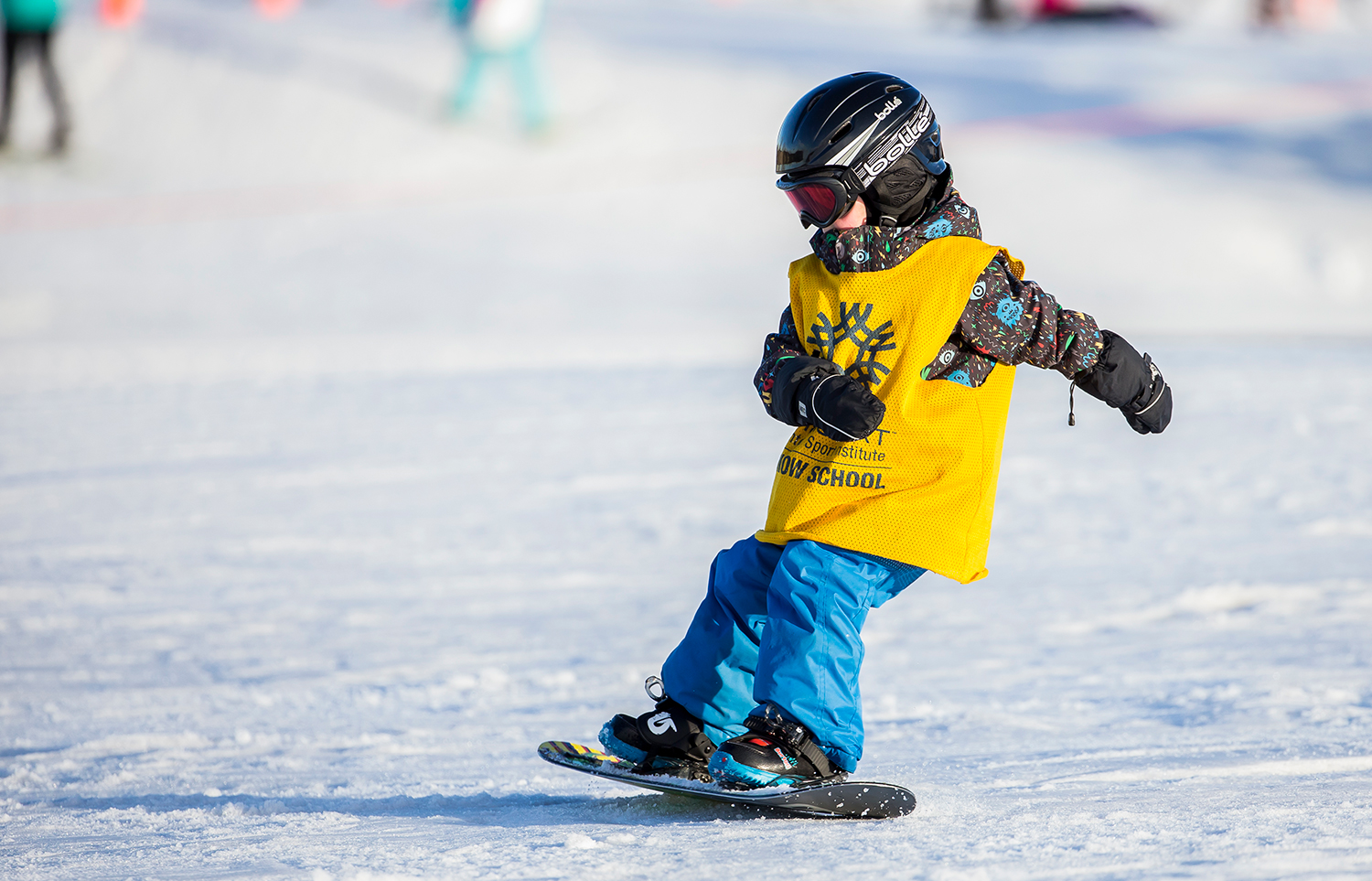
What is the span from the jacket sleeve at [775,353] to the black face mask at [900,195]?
0.27 m

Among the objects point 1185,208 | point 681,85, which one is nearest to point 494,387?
point 1185,208

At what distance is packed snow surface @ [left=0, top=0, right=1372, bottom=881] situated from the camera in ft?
10.5

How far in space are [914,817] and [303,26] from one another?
1943cm

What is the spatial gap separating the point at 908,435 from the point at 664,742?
0.82 metres

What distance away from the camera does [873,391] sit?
9.59 feet

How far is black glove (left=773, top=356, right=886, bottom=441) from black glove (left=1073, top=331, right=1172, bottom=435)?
437 mm

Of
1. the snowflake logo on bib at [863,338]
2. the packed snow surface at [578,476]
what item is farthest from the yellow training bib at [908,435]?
the packed snow surface at [578,476]

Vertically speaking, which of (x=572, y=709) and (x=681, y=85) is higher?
(x=681, y=85)

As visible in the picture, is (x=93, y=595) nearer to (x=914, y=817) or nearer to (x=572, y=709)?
(x=572, y=709)

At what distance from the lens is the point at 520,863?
271 cm

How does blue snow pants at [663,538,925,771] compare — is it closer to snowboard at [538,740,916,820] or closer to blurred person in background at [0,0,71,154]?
snowboard at [538,740,916,820]

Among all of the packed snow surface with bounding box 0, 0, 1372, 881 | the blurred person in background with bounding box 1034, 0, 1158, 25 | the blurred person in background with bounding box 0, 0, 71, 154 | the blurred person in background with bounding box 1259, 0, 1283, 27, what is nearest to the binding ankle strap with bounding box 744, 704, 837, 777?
the packed snow surface with bounding box 0, 0, 1372, 881

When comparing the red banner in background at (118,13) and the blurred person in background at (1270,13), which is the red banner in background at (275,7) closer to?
the red banner in background at (118,13)

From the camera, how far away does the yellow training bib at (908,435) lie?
2.88 meters
